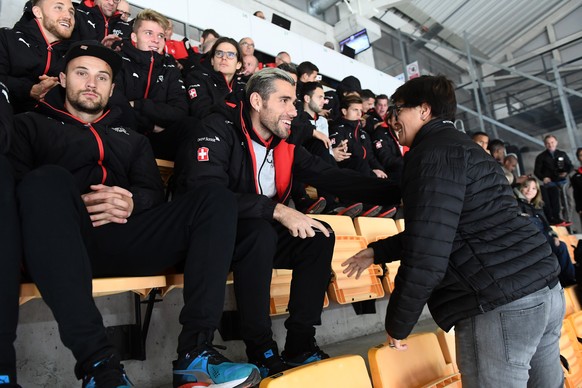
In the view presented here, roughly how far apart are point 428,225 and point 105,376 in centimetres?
90

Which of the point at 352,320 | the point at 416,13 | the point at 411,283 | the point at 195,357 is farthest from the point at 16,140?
the point at 416,13

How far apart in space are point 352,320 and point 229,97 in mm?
1593

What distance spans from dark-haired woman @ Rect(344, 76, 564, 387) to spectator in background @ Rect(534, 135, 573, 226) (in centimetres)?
584

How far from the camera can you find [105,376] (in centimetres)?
90

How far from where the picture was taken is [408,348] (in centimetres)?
150

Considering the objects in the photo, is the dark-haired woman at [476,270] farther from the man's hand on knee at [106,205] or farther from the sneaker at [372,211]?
the sneaker at [372,211]

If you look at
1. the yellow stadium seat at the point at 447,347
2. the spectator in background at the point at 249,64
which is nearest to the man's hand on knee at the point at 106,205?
the yellow stadium seat at the point at 447,347

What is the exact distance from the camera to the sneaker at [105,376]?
890 millimetres

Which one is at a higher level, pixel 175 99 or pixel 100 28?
pixel 100 28

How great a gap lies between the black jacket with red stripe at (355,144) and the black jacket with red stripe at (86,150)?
2410 mm

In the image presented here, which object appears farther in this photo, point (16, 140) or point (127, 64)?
point (127, 64)

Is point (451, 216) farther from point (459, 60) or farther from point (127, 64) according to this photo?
point (459, 60)

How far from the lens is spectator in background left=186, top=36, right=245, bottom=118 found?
295cm

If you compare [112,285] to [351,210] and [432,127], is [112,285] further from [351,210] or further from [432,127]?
[351,210]
